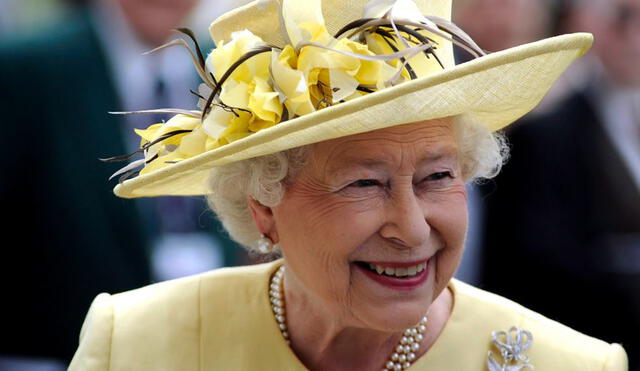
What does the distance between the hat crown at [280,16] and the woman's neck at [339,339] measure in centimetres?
70

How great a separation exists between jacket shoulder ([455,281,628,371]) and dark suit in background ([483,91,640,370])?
1.92 metres

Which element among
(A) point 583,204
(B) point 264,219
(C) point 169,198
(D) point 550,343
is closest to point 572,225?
(A) point 583,204

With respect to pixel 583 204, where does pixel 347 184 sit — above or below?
above

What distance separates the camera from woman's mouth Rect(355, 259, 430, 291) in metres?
2.50

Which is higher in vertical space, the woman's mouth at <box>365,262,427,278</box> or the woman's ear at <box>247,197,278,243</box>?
the woman's ear at <box>247,197,278,243</box>

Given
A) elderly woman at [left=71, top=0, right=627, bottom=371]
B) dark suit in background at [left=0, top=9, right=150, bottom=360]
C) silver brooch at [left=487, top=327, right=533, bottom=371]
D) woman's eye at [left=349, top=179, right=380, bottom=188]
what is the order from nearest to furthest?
elderly woman at [left=71, top=0, right=627, bottom=371]
woman's eye at [left=349, top=179, right=380, bottom=188]
silver brooch at [left=487, top=327, right=533, bottom=371]
dark suit in background at [left=0, top=9, right=150, bottom=360]

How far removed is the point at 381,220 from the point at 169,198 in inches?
88.5

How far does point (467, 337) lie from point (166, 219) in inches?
83.3

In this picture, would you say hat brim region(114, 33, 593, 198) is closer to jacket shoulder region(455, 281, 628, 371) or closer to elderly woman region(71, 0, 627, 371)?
elderly woman region(71, 0, 627, 371)

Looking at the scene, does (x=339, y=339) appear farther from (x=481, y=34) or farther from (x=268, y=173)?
(x=481, y=34)

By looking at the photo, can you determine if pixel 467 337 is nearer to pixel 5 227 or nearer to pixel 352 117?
pixel 352 117

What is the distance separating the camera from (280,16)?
2512mm

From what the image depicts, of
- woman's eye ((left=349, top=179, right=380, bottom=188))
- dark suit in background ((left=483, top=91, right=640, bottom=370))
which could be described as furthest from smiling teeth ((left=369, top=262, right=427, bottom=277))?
dark suit in background ((left=483, top=91, right=640, bottom=370))

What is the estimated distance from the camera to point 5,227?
13.0 feet
